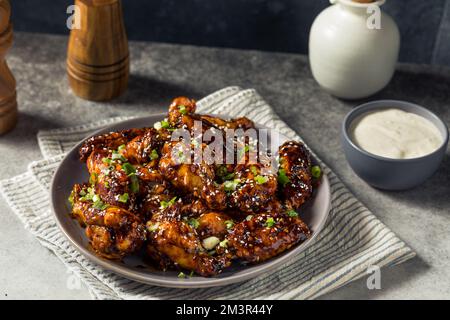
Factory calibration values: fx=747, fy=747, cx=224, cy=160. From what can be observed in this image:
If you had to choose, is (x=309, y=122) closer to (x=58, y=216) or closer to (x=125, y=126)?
(x=125, y=126)

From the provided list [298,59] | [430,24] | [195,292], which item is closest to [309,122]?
[298,59]

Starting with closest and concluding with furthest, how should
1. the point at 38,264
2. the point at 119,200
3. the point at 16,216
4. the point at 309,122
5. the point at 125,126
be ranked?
the point at 119,200, the point at 38,264, the point at 16,216, the point at 125,126, the point at 309,122

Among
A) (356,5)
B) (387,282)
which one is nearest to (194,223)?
(387,282)

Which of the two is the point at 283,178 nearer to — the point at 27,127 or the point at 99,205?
the point at 99,205

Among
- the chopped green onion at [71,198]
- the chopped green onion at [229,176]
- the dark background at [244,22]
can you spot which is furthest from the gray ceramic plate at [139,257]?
the dark background at [244,22]

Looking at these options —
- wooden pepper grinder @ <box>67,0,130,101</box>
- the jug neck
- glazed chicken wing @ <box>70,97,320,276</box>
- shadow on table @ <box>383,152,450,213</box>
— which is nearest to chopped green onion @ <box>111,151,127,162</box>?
glazed chicken wing @ <box>70,97,320,276</box>

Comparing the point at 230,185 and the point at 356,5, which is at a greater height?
the point at 356,5
